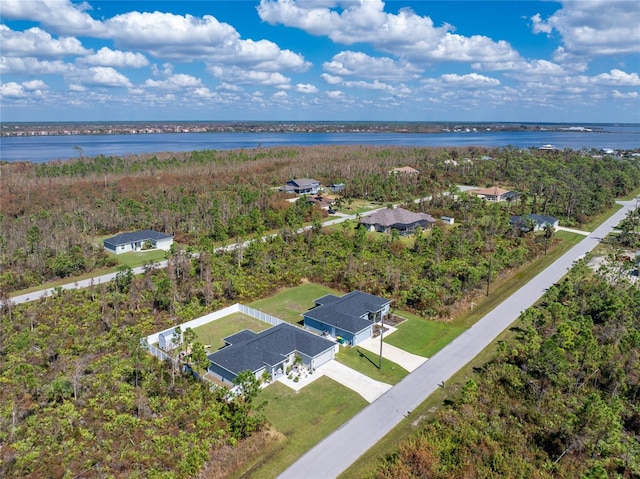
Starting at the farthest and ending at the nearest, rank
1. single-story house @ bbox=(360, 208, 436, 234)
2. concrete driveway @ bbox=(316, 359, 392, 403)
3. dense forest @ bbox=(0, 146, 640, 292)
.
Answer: single-story house @ bbox=(360, 208, 436, 234)
dense forest @ bbox=(0, 146, 640, 292)
concrete driveway @ bbox=(316, 359, 392, 403)

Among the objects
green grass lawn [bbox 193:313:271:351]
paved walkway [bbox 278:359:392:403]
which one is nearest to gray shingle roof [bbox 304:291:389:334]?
paved walkway [bbox 278:359:392:403]

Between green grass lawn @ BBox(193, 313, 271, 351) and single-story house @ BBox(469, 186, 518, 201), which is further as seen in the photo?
single-story house @ BBox(469, 186, 518, 201)

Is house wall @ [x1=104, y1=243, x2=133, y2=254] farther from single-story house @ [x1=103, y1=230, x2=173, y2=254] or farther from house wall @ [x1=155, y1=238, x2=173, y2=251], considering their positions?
house wall @ [x1=155, y1=238, x2=173, y2=251]

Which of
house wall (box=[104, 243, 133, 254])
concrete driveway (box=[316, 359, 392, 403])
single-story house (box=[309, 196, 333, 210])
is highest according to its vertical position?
single-story house (box=[309, 196, 333, 210])

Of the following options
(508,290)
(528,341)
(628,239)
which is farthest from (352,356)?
(628,239)

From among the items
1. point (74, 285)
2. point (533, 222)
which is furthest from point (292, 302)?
point (533, 222)

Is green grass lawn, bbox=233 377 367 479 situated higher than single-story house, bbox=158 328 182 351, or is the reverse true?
single-story house, bbox=158 328 182 351

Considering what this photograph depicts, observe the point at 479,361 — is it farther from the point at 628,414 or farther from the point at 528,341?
the point at 628,414

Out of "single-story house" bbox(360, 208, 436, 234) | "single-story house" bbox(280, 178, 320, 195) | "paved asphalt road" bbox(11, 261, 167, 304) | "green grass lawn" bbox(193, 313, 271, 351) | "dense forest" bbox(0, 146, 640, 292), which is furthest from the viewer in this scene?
"single-story house" bbox(280, 178, 320, 195)
